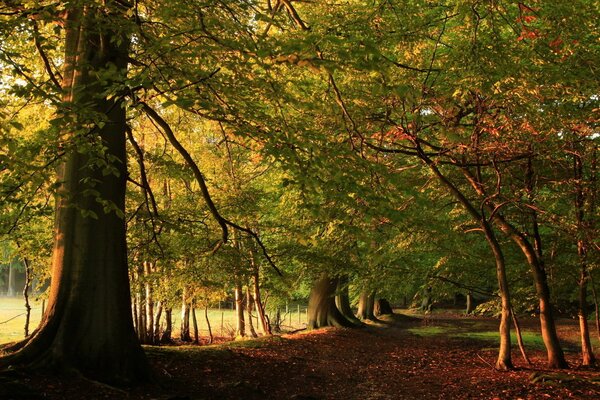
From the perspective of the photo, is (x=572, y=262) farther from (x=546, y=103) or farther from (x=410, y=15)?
(x=410, y=15)

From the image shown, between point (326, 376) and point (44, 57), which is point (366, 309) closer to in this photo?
point (326, 376)

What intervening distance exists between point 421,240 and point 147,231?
6139mm

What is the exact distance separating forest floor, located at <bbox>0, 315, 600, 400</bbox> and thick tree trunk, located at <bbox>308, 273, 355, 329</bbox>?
4066 millimetres

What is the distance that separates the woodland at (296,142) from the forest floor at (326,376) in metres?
0.35

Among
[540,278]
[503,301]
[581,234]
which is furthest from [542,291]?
[581,234]

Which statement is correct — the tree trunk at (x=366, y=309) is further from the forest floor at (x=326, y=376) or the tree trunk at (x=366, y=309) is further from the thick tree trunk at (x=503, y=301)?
the thick tree trunk at (x=503, y=301)

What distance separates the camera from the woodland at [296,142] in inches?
207

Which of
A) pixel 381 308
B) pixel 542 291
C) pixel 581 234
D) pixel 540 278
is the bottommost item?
pixel 381 308

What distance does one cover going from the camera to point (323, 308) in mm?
20938

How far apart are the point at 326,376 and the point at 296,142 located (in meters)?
7.18

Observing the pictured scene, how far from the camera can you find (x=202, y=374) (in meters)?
8.77

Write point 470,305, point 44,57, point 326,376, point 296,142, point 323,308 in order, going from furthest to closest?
point 470,305 < point 323,308 < point 326,376 < point 44,57 < point 296,142

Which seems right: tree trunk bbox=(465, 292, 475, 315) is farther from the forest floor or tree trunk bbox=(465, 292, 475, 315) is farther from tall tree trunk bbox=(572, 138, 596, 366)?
tall tree trunk bbox=(572, 138, 596, 366)

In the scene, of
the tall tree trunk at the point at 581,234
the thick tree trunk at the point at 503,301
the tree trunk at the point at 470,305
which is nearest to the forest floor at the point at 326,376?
the thick tree trunk at the point at 503,301
